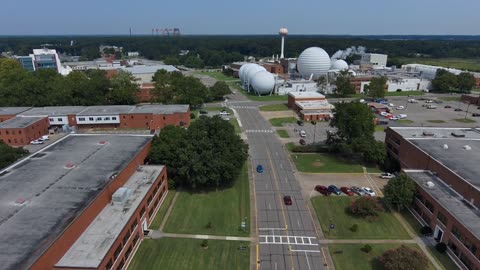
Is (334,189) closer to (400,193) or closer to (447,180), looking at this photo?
(400,193)

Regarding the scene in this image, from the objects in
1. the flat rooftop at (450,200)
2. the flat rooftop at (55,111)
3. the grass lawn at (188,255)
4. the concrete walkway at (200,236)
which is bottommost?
the grass lawn at (188,255)

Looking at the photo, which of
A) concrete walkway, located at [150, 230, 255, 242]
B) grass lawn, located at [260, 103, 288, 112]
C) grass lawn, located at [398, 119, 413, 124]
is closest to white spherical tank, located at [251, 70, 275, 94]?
grass lawn, located at [260, 103, 288, 112]

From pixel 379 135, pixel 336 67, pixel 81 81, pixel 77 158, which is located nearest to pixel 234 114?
pixel 379 135

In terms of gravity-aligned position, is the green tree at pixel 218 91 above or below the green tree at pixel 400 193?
above

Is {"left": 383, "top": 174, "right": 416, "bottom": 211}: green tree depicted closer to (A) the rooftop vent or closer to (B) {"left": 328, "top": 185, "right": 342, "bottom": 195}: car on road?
(B) {"left": 328, "top": 185, "right": 342, "bottom": 195}: car on road

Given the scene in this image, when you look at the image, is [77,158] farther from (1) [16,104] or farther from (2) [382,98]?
(2) [382,98]

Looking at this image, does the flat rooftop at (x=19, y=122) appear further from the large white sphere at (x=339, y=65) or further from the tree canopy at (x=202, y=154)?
the large white sphere at (x=339, y=65)

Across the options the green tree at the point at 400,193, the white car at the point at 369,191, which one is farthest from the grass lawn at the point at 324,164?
the green tree at the point at 400,193
